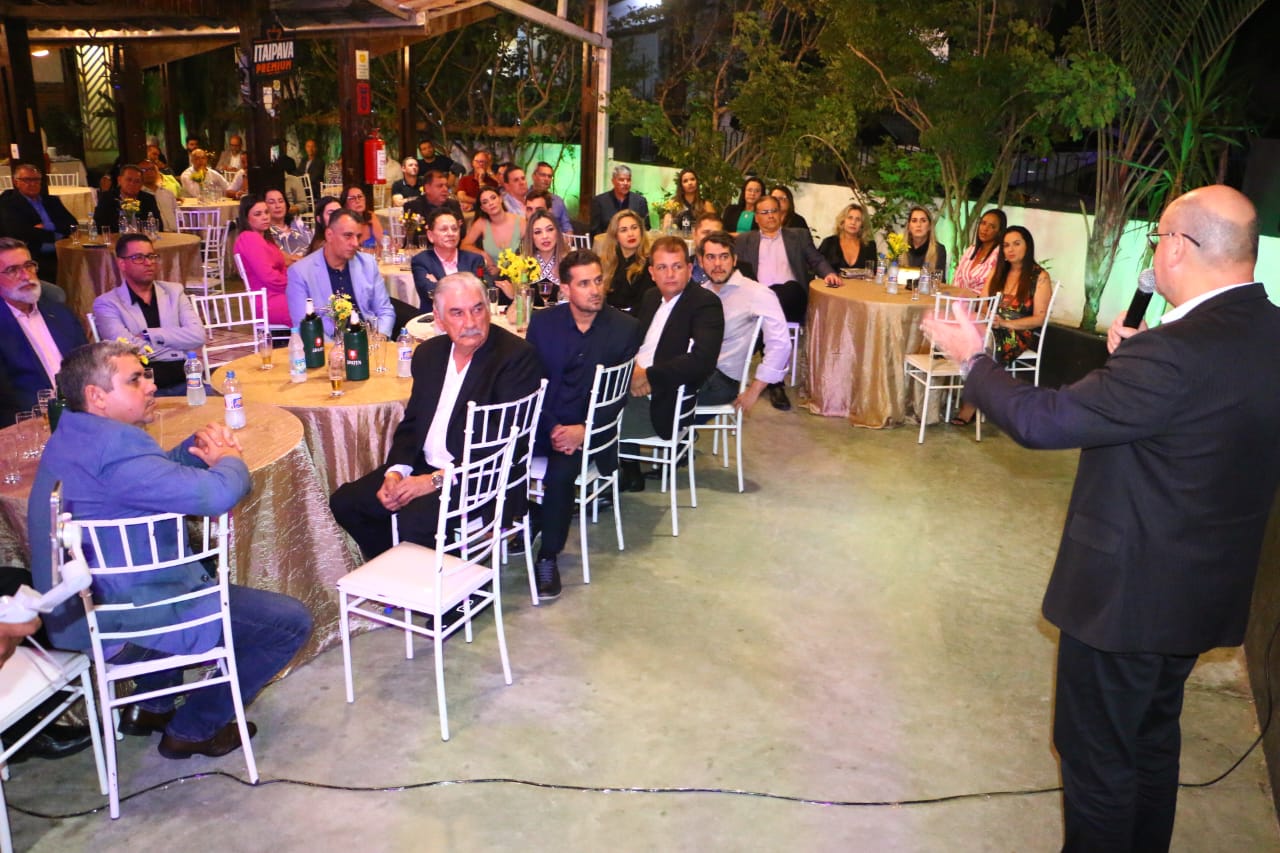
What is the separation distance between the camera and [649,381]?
177 inches

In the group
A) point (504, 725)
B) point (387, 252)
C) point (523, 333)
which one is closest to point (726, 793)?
point (504, 725)

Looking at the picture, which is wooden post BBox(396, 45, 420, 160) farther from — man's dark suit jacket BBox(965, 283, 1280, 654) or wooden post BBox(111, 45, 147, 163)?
man's dark suit jacket BBox(965, 283, 1280, 654)

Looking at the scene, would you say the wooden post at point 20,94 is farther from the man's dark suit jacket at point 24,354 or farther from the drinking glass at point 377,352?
the drinking glass at point 377,352

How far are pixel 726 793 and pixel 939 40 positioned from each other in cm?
647

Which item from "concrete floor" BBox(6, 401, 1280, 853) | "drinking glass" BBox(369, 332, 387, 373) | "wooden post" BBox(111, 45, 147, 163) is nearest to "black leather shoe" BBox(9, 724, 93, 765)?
"concrete floor" BBox(6, 401, 1280, 853)

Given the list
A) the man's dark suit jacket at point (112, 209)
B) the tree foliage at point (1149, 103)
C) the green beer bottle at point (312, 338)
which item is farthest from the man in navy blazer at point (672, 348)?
the man's dark suit jacket at point (112, 209)

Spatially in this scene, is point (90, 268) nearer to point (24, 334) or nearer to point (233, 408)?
point (24, 334)

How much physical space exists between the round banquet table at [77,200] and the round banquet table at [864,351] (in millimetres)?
7765

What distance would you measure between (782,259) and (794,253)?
0.31 feet

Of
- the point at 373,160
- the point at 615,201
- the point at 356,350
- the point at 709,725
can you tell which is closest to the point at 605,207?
the point at 615,201

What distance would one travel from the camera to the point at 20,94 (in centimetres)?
952

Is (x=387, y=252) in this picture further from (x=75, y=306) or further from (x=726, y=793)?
(x=726, y=793)

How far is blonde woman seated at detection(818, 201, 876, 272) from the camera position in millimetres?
7215

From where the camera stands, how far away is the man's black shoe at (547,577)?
3961mm
